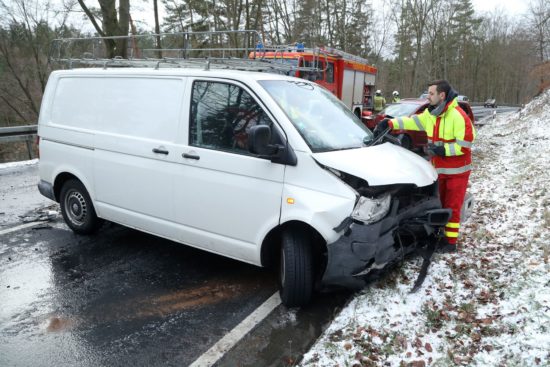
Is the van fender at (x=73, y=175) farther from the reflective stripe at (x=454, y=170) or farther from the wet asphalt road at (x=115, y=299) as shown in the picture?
the reflective stripe at (x=454, y=170)

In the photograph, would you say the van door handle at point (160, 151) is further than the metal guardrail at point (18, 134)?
No

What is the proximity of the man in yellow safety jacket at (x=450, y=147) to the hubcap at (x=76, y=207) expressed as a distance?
12.6 ft

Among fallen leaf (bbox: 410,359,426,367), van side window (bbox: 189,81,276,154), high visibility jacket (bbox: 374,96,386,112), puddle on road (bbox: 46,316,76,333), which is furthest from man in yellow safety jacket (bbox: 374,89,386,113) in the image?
puddle on road (bbox: 46,316,76,333)

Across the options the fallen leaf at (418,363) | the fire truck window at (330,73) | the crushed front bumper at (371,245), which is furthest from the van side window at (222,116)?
the fire truck window at (330,73)

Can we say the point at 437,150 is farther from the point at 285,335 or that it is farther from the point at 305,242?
the point at 285,335

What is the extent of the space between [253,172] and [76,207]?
3023 mm

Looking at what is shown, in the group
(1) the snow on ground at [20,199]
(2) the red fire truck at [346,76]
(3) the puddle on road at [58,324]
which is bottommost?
(1) the snow on ground at [20,199]

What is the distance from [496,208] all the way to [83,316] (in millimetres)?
5652

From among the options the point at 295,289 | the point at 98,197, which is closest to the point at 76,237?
the point at 98,197

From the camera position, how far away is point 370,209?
349cm

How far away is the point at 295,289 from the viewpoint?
373 centimetres

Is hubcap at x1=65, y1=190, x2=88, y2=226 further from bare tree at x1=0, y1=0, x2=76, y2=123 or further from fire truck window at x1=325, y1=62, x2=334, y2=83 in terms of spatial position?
bare tree at x1=0, y1=0, x2=76, y2=123

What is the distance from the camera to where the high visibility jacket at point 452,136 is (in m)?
4.69

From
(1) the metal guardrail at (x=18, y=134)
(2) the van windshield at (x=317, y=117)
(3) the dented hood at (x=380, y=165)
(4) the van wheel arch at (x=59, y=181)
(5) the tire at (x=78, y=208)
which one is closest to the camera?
(3) the dented hood at (x=380, y=165)
